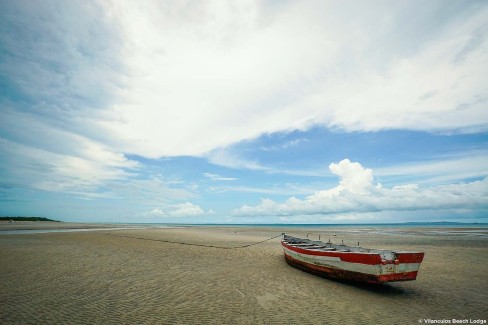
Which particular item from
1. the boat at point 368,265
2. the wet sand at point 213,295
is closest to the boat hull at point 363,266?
the boat at point 368,265

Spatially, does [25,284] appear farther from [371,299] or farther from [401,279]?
[401,279]

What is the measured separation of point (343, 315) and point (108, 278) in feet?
32.6

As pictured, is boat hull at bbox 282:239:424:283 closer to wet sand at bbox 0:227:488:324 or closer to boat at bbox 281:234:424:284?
boat at bbox 281:234:424:284

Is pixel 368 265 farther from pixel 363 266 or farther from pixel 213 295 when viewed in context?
pixel 213 295

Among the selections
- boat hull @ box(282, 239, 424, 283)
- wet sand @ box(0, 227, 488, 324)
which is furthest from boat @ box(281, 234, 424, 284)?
wet sand @ box(0, 227, 488, 324)

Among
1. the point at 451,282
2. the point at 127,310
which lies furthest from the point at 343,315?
the point at 451,282

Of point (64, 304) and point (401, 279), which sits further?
point (401, 279)

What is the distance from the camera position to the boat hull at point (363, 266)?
395 inches

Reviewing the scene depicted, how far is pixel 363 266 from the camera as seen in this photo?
10570 mm

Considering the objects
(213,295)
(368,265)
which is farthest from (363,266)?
(213,295)

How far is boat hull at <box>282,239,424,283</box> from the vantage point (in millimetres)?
10039

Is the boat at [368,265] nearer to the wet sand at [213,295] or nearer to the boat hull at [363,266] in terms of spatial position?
the boat hull at [363,266]

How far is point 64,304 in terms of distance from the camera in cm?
842

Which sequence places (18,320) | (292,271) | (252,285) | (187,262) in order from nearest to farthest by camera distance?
(18,320) → (252,285) → (292,271) → (187,262)
